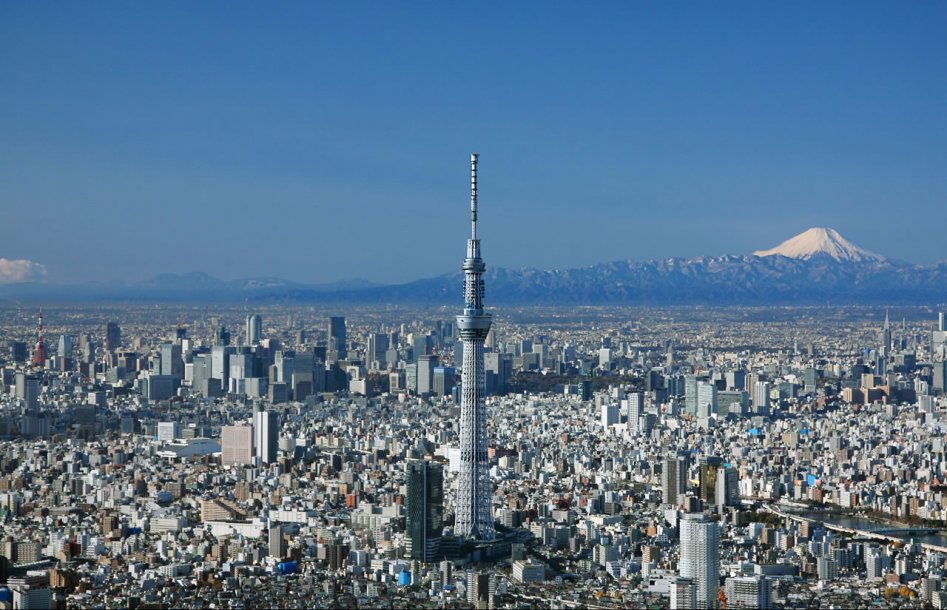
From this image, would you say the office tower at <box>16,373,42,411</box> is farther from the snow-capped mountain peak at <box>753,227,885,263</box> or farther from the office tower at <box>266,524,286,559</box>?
the snow-capped mountain peak at <box>753,227,885,263</box>

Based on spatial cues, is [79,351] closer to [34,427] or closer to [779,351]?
[34,427]

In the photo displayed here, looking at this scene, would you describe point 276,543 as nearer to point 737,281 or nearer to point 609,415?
point 609,415

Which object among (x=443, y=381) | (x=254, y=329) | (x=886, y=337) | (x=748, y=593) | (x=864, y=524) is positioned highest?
(x=254, y=329)

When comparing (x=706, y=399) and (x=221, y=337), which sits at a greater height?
(x=221, y=337)

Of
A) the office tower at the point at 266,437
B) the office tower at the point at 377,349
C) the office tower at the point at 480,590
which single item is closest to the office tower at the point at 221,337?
the office tower at the point at 377,349

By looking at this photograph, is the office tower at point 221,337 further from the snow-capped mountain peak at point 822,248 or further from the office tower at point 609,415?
the snow-capped mountain peak at point 822,248

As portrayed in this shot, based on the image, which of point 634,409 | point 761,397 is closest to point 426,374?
point 634,409
